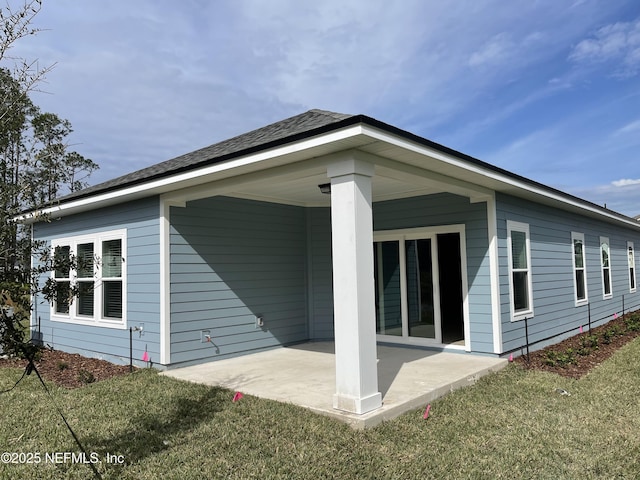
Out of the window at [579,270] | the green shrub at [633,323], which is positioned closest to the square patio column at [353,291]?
the window at [579,270]

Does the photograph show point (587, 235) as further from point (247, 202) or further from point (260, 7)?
point (260, 7)

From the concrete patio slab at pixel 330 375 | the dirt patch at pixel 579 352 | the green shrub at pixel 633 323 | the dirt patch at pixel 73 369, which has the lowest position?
the dirt patch at pixel 579 352

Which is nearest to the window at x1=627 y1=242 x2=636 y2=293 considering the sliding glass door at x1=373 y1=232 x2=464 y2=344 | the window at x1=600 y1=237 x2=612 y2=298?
the window at x1=600 y1=237 x2=612 y2=298

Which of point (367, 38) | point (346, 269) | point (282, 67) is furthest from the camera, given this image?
point (282, 67)

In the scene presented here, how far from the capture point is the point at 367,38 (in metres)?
9.20

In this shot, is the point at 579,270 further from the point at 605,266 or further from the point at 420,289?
the point at 420,289

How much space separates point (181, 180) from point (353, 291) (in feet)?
9.58

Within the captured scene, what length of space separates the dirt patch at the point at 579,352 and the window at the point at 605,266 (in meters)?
1.99

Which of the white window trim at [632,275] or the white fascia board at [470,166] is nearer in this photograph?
the white fascia board at [470,166]

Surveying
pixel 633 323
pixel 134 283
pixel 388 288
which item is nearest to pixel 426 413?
pixel 388 288

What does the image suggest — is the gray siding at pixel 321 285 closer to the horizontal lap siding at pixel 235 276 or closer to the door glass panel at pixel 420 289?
the horizontal lap siding at pixel 235 276

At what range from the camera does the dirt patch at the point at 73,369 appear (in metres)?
5.84

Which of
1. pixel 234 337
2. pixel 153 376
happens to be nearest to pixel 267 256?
pixel 234 337

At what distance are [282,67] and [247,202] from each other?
18.5ft
